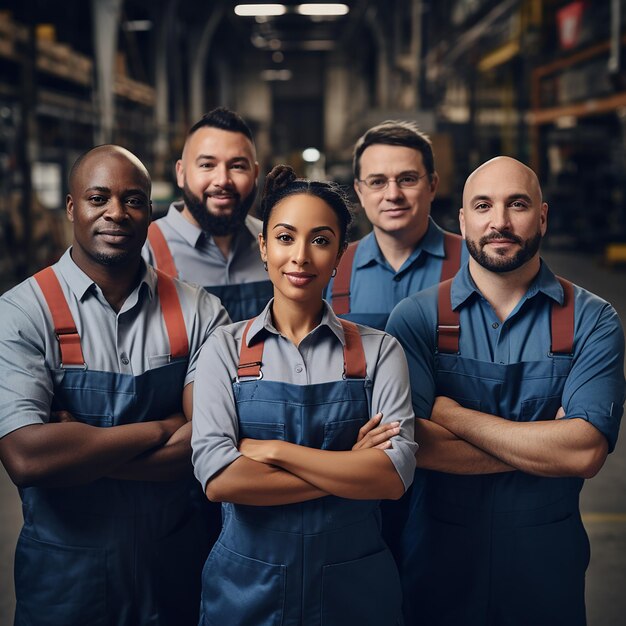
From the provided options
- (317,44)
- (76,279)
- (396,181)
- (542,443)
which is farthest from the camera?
(317,44)

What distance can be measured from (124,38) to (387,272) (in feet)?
55.5

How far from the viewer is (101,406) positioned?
2.26 meters

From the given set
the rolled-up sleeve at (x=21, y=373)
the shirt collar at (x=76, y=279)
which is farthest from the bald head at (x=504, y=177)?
the rolled-up sleeve at (x=21, y=373)

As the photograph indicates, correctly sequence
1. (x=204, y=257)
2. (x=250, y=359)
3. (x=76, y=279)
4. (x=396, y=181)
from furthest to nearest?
(x=204, y=257) → (x=396, y=181) → (x=76, y=279) → (x=250, y=359)

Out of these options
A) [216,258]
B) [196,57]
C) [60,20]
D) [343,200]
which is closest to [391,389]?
[343,200]

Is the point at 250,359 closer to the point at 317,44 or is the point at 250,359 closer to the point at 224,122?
the point at 224,122

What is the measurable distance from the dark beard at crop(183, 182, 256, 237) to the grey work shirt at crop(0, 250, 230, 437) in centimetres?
65

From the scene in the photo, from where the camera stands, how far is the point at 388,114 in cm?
1176

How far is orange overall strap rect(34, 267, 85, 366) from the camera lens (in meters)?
2.24

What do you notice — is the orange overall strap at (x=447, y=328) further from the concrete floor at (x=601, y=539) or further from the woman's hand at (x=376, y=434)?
the concrete floor at (x=601, y=539)

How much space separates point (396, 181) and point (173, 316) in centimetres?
110

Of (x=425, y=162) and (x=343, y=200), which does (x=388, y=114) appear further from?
(x=343, y=200)

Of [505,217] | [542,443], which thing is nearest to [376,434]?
[542,443]

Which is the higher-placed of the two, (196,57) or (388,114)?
(196,57)
